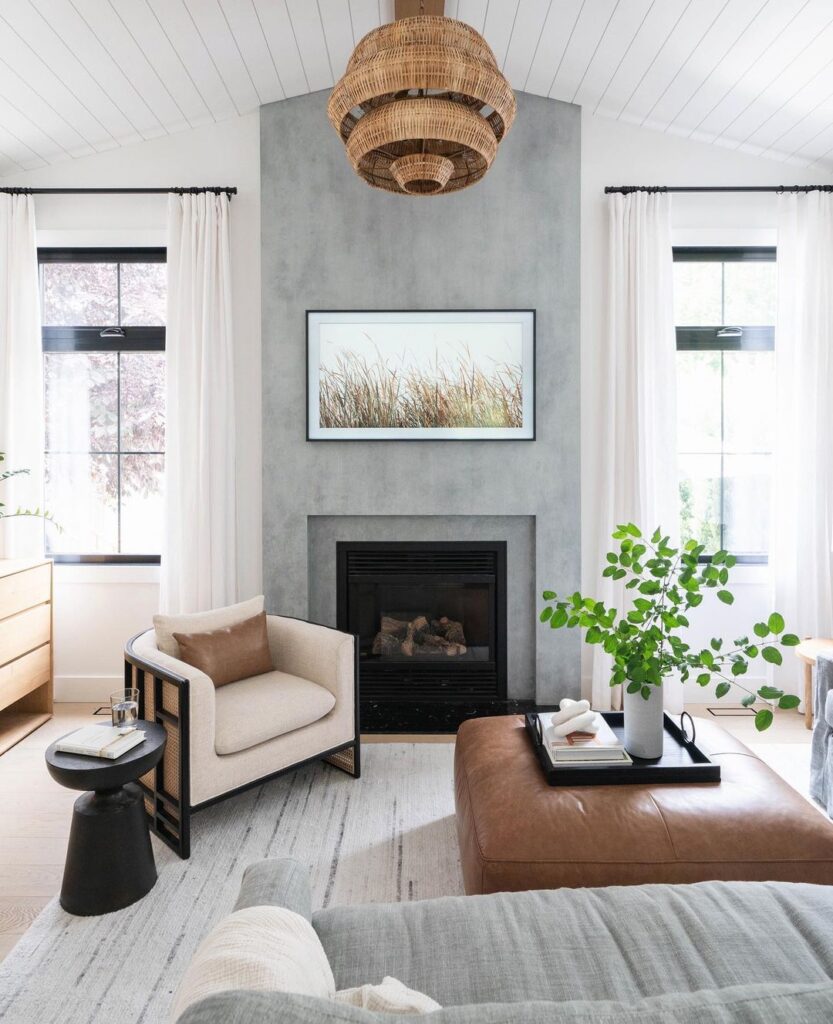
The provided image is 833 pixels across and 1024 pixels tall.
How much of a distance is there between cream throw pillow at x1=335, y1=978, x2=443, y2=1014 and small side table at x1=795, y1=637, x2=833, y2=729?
3040 millimetres

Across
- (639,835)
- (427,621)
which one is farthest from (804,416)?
Answer: (639,835)

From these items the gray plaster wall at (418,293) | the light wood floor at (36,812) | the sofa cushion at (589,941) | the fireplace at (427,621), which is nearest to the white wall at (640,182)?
the gray plaster wall at (418,293)

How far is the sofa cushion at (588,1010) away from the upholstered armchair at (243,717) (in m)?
1.74

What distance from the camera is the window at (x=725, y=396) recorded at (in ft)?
12.9

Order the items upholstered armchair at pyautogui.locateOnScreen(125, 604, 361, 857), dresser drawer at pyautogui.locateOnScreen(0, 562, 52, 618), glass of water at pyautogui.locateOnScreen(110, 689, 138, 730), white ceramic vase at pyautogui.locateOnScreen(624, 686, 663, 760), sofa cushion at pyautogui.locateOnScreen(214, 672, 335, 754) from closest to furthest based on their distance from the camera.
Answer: white ceramic vase at pyautogui.locateOnScreen(624, 686, 663, 760) < glass of water at pyautogui.locateOnScreen(110, 689, 138, 730) < upholstered armchair at pyautogui.locateOnScreen(125, 604, 361, 857) < sofa cushion at pyautogui.locateOnScreen(214, 672, 335, 754) < dresser drawer at pyautogui.locateOnScreen(0, 562, 52, 618)

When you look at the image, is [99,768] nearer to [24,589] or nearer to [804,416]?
[24,589]

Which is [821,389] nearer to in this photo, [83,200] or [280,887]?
[280,887]

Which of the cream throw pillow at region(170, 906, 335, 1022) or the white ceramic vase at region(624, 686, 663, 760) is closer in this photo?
the cream throw pillow at region(170, 906, 335, 1022)

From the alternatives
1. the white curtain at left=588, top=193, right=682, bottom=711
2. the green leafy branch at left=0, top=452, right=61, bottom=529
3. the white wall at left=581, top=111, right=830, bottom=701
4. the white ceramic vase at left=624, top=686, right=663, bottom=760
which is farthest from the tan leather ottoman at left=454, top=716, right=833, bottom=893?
the green leafy branch at left=0, top=452, right=61, bottom=529

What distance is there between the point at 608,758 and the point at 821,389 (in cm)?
268

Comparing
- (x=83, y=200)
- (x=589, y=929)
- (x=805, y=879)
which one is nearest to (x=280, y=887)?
(x=589, y=929)

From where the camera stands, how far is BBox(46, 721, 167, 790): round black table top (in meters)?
2.00

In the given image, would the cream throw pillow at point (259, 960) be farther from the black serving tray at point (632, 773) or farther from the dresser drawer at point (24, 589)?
the dresser drawer at point (24, 589)

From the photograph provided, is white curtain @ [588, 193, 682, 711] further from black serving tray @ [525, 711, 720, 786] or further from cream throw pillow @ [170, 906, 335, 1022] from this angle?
cream throw pillow @ [170, 906, 335, 1022]
